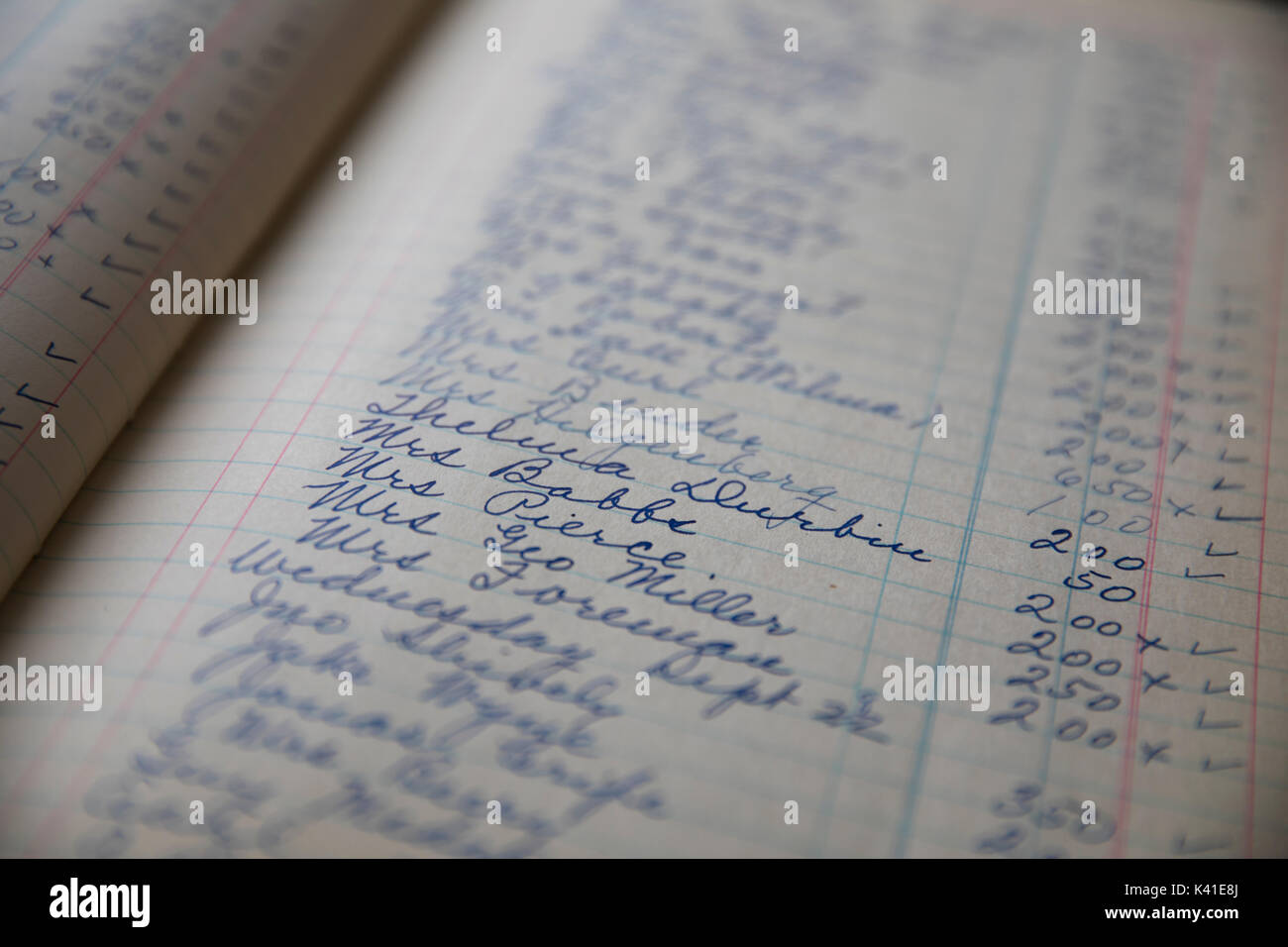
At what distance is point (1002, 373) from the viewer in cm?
46

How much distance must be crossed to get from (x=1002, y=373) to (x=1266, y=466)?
0.12 metres

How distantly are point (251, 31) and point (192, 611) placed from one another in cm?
33

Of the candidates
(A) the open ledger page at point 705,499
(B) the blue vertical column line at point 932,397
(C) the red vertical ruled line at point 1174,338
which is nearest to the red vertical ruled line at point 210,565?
(A) the open ledger page at point 705,499

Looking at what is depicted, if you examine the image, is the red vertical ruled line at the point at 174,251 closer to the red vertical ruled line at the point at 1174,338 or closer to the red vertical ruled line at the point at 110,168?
the red vertical ruled line at the point at 110,168

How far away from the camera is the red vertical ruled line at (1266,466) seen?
0.35m

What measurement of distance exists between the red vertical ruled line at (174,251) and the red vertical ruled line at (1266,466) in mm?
434

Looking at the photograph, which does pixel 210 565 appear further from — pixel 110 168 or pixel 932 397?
pixel 932 397

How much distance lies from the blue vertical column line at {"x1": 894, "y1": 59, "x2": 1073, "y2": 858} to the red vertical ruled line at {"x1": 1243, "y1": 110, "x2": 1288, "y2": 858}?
117 millimetres

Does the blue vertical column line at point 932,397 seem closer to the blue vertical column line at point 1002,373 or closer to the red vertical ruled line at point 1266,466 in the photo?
the blue vertical column line at point 1002,373

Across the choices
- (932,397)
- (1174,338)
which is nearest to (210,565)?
(932,397)

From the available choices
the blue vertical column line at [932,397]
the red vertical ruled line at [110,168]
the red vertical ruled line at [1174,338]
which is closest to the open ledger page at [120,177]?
the red vertical ruled line at [110,168]

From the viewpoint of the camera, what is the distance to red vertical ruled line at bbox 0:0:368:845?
1.14 feet

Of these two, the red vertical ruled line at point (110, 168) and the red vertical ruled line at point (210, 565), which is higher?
the red vertical ruled line at point (110, 168)
